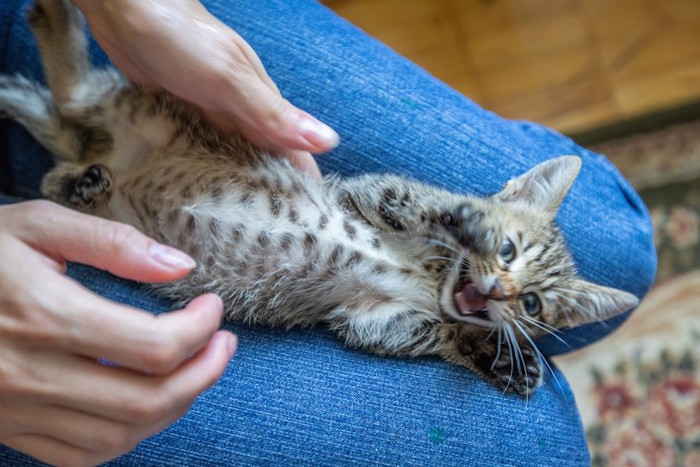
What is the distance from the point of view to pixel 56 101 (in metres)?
1.39

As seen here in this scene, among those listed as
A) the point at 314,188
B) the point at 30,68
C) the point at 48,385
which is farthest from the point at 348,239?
the point at 30,68

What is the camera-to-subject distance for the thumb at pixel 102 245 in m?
0.90

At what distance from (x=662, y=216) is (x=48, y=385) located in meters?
2.18

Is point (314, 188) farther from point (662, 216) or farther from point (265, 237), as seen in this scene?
point (662, 216)

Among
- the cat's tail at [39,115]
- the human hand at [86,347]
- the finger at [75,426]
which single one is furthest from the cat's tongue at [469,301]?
the cat's tail at [39,115]

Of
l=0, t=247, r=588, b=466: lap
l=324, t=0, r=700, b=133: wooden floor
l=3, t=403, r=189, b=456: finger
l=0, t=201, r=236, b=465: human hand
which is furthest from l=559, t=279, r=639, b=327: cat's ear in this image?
l=324, t=0, r=700, b=133: wooden floor

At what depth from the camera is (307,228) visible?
1.38 m

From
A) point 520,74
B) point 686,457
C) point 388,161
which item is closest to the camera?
point 388,161

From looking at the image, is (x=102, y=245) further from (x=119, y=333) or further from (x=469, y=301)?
(x=469, y=301)

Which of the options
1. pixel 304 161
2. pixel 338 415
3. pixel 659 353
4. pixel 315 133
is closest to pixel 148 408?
pixel 338 415

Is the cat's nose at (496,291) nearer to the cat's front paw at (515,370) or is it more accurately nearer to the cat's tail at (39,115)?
the cat's front paw at (515,370)

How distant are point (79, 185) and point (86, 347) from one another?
2.02 ft

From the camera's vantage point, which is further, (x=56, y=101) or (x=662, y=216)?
(x=662, y=216)

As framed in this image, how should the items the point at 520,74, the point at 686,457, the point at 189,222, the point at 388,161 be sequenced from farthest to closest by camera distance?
the point at 520,74
the point at 686,457
the point at 388,161
the point at 189,222
